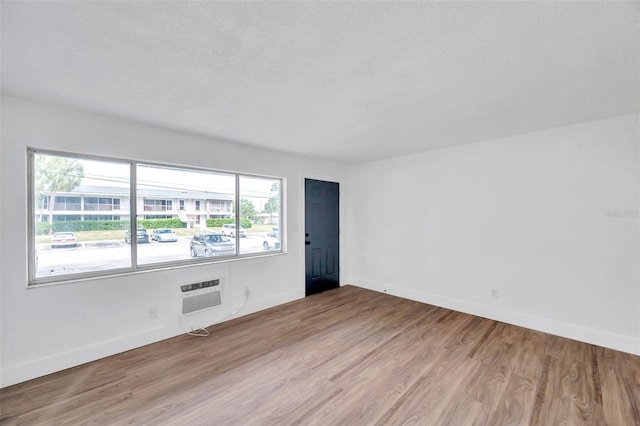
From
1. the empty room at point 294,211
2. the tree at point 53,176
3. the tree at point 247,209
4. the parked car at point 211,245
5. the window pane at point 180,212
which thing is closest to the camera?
the empty room at point 294,211

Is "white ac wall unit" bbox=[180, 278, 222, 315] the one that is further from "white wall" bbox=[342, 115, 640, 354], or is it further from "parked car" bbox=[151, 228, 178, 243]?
"white wall" bbox=[342, 115, 640, 354]

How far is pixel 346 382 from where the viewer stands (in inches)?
87.3

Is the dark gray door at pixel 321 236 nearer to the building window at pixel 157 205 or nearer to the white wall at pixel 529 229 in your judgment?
the white wall at pixel 529 229

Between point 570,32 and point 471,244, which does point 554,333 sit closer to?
point 471,244

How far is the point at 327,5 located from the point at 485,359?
3.19m

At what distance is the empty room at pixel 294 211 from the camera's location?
1496 millimetres

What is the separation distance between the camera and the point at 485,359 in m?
2.55

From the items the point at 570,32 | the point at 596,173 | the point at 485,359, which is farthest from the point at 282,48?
the point at 596,173

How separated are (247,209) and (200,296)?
1355 mm

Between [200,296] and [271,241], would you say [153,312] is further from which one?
[271,241]

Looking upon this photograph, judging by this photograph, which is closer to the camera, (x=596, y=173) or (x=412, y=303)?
(x=596, y=173)

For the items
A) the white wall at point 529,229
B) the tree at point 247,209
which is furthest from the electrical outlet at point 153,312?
the white wall at point 529,229

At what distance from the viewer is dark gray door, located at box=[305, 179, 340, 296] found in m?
4.60

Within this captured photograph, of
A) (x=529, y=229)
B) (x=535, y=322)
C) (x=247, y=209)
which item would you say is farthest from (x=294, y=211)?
(x=535, y=322)
